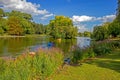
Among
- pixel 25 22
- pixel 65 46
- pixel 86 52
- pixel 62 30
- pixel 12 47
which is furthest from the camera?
pixel 25 22

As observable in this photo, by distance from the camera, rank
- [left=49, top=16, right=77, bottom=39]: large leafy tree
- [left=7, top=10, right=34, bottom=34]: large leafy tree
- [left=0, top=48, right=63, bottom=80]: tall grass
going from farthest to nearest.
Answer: [left=7, top=10, right=34, bottom=34]: large leafy tree, [left=49, top=16, right=77, bottom=39]: large leafy tree, [left=0, top=48, right=63, bottom=80]: tall grass

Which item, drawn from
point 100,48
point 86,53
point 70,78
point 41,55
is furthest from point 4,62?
point 100,48

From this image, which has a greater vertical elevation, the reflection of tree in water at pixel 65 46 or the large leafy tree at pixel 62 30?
the large leafy tree at pixel 62 30

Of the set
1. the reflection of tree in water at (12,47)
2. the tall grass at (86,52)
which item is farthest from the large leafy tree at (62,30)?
the tall grass at (86,52)

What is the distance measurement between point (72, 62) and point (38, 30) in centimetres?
12930

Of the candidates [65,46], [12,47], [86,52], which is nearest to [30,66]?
[86,52]

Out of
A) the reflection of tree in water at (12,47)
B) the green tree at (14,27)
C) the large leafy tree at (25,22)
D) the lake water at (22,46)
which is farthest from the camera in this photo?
the large leafy tree at (25,22)

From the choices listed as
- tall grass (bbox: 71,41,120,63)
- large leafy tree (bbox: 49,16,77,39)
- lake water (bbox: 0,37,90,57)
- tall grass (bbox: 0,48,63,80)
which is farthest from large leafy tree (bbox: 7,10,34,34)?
tall grass (bbox: 0,48,63,80)

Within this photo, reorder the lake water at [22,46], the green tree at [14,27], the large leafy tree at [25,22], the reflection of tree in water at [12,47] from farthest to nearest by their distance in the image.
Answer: the large leafy tree at [25,22] → the green tree at [14,27] → the reflection of tree in water at [12,47] → the lake water at [22,46]

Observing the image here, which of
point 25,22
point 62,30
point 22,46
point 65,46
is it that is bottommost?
point 65,46

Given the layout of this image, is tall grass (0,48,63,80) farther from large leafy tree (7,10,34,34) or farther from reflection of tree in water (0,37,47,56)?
large leafy tree (7,10,34,34)

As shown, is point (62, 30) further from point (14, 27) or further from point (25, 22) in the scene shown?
point (25, 22)

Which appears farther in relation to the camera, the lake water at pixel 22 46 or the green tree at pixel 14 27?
the green tree at pixel 14 27

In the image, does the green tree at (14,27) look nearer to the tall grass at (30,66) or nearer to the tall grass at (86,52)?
the tall grass at (86,52)
